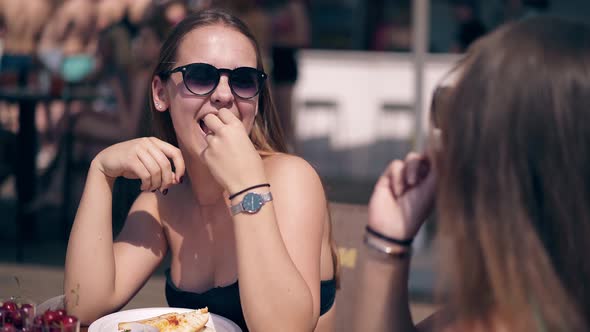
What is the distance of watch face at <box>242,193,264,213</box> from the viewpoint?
1.81 m

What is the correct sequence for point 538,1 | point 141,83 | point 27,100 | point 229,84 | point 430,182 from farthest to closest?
point 538,1, point 141,83, point 27,100, point 229,84, point 430,182

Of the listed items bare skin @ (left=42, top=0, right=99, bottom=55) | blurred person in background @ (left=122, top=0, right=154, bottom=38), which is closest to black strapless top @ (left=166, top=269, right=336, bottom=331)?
blurred person in background @ (left=122, top=0, right=154, bottom=38)

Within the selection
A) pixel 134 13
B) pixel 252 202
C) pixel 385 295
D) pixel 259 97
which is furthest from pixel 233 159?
pixel 134 13

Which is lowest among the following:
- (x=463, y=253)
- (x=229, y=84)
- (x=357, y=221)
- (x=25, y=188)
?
(x=25, y=188)

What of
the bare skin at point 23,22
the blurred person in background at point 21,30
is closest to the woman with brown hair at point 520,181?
the blurred person in background at point 21,30

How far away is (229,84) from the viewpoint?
7.09 feet

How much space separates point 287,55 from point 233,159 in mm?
6005

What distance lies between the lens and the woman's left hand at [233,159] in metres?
1.85

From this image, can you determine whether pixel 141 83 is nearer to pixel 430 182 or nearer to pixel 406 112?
pixel 406 112

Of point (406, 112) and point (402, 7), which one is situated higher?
point (402, 7)

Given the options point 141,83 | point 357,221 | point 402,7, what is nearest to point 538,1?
point 402,7

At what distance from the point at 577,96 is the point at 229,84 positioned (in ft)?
3.36

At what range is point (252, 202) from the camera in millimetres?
1815

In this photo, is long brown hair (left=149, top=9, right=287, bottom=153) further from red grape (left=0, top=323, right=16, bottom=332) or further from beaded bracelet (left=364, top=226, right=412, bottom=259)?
red grape (left=0, top=323, right=16, bottom=332)
